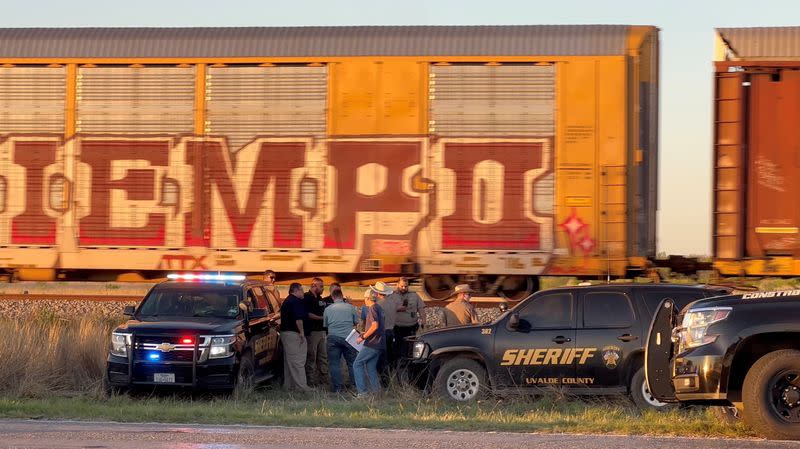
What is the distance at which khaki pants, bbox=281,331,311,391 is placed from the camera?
15.4 m

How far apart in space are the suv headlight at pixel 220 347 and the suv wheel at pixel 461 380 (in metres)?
2.56

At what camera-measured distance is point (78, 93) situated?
1881 centimetres

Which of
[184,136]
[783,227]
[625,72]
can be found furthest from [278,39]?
[783,227]

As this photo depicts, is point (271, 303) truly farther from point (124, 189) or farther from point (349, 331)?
point (124, 189)

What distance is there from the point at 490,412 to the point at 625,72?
7.38m

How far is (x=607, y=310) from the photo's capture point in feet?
44.0

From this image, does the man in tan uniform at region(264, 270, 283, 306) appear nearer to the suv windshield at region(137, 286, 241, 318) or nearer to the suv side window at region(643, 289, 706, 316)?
the suv windshield at region(137, 286, 241, 318)

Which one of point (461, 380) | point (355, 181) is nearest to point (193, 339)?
point (461, 380)

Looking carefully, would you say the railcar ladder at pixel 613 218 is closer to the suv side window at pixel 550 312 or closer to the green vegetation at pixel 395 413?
the suv side window at pixel 550 312

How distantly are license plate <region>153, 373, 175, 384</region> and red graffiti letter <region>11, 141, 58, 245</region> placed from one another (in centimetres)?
561

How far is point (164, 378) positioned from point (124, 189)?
5436 millimetres

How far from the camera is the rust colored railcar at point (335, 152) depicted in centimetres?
1761

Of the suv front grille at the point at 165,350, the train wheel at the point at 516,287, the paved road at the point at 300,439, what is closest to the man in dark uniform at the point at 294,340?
the suv front grille at the point at 165,350

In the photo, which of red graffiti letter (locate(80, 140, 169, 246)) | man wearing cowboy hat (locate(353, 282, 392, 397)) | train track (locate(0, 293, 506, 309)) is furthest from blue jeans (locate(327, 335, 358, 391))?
red graffiti letter (locate(80, 140, 169, 246))
